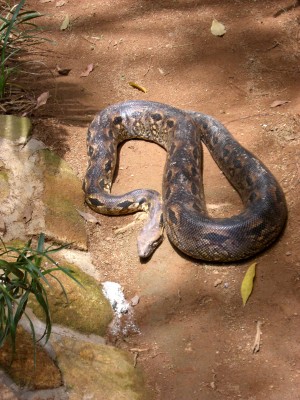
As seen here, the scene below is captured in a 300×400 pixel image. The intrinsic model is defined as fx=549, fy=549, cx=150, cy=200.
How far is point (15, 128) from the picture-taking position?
8.09 m

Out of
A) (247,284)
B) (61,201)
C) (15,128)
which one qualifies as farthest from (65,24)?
(247,284)

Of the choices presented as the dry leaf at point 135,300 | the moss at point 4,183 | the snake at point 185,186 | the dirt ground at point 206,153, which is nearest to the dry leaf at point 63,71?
the dirt ground at point 206,153

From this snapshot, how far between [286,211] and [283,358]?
209cm

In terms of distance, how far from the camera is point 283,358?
573cm

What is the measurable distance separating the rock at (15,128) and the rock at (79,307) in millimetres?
2289

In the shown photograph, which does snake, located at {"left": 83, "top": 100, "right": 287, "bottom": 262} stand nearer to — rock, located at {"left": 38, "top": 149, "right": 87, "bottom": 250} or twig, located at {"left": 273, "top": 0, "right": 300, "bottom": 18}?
rock, located at {"left": 38, "top": 149, "right": 87, "bottom": 250}

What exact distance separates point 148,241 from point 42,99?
3575mm

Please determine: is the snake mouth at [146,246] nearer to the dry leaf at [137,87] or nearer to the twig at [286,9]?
the dry leaf at [137,87]

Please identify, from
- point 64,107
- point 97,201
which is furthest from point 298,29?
point 97,201

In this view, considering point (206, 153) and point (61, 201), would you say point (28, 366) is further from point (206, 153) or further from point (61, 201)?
point (206, 153)

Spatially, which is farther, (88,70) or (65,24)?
(65,24)

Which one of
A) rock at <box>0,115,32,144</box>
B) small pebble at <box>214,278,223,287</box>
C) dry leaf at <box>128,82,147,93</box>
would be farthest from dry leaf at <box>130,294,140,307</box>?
dry leaf at <box>128,82,147,93</box>

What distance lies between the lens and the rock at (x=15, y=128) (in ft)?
25.9

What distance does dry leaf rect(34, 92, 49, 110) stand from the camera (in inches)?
363
